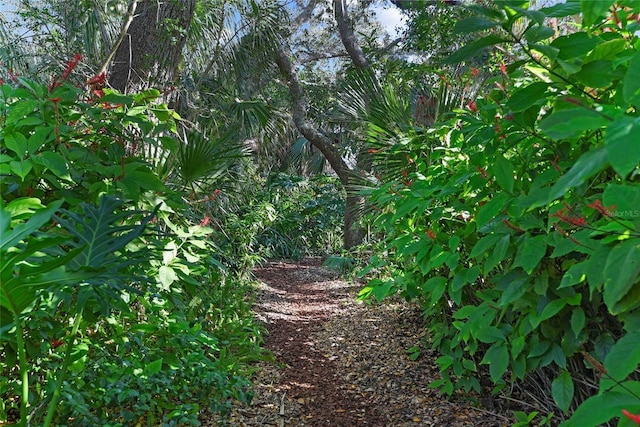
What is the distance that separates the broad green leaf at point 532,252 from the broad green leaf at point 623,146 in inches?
31.1

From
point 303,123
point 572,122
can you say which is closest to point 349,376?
point 572,122

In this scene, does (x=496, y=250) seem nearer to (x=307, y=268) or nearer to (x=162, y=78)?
(x=162, y=78)

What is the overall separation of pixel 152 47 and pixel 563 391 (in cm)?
339

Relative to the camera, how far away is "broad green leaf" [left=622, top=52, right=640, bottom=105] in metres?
0.59

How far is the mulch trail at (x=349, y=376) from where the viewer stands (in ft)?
7.71

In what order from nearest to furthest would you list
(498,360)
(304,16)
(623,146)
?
(623,146) < (498,360) < (304,16)

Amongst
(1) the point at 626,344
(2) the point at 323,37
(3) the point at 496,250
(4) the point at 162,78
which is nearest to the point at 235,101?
(4) the point at 162,78

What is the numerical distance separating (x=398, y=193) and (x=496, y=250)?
90 cm

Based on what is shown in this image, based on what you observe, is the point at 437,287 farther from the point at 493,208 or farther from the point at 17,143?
the point at 17,143

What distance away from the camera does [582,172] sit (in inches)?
20.6

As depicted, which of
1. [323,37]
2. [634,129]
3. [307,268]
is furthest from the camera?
[323,37]

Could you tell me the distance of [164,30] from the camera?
3.45 m

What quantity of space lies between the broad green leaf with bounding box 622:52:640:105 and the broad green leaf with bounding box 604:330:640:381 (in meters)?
0.48

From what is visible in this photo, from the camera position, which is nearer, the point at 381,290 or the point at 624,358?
the point at 624,358
